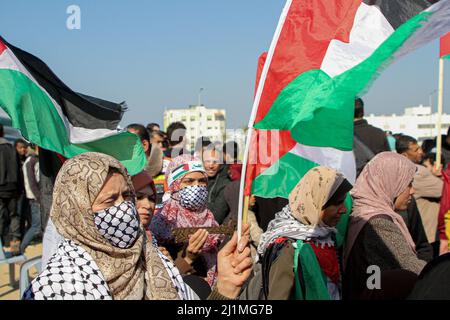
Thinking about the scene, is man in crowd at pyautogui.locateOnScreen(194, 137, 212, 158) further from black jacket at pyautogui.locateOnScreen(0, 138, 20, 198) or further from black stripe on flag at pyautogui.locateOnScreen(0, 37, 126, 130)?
black jacket at pyautogui.locateOnScreen(0, 138, 20, 198)

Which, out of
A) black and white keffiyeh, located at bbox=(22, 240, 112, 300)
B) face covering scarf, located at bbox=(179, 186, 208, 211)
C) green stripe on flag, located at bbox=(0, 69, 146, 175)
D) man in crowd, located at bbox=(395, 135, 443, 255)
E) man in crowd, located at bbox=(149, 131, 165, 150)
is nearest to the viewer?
black and white keffiyeh, located at bbox=(22, 240, 112, 300)

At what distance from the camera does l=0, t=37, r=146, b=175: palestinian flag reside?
3.30 m

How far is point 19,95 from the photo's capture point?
10.9ft

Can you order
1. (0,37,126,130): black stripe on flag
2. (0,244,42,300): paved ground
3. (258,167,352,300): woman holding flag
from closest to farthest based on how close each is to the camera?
(258,167,352,300): woman holding flag → (0,37,126,130): black stripe on flag → (0,244,42,300): paved ground

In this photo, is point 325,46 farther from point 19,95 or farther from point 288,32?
point 19,95

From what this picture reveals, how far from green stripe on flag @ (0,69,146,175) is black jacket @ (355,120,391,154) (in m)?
2.71

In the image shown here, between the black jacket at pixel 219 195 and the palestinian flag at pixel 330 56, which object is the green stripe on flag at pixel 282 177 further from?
the black jacket at pixel 219 195

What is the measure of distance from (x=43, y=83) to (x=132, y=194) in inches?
50.2

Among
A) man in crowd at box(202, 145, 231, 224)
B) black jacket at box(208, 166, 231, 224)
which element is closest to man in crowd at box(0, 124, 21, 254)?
man in crowd at box(202, 145, 231, 224)

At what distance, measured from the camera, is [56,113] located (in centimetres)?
352

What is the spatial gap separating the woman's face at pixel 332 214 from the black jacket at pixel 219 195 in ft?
7.44

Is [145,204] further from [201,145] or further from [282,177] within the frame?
[201,145]

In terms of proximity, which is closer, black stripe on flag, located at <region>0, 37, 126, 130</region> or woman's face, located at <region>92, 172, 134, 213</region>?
woman's face, located at <region>92, 172, 134, 213</region>
